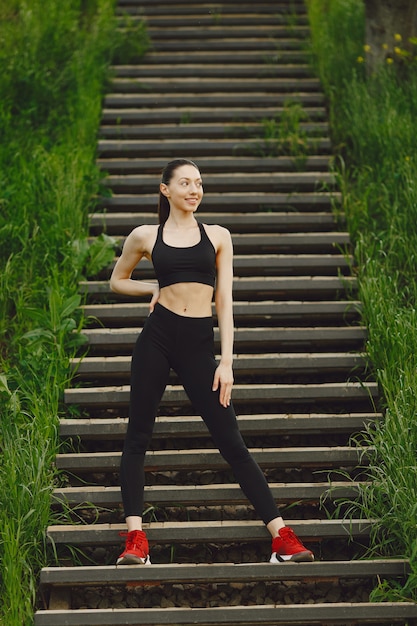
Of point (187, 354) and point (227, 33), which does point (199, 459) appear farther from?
point (227, 33)

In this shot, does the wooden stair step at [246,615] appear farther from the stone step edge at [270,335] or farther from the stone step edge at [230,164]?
the stone step edge at [230,164]

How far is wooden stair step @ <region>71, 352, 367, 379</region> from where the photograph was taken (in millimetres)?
5664

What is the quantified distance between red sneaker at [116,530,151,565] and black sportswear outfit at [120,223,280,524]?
0.35 feet

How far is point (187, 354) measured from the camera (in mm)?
4434

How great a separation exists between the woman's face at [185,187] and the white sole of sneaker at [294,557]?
5.70 ft

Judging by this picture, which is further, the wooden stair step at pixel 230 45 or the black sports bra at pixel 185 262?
the wooden stair step at pixel 230 45

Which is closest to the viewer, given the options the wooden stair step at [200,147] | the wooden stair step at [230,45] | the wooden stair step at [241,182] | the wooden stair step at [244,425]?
the wooden stair step at [244,425]

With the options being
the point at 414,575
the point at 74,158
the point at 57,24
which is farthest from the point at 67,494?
the point at 57,24

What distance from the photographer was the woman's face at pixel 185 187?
4453 millimetres

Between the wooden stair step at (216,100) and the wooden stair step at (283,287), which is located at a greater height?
the wooden stair step at (216,100)

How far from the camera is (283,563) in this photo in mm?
4422

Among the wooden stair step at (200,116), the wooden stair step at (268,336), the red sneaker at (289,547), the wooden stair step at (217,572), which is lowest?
the wooden stair step at (217,572)

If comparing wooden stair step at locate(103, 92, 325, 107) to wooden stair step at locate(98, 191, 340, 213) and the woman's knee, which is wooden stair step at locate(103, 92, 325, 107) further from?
the woman's knee

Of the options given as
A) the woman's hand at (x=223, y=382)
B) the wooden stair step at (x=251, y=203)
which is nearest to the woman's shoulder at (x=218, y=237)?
the woman's hand at (x=223, y=382)
